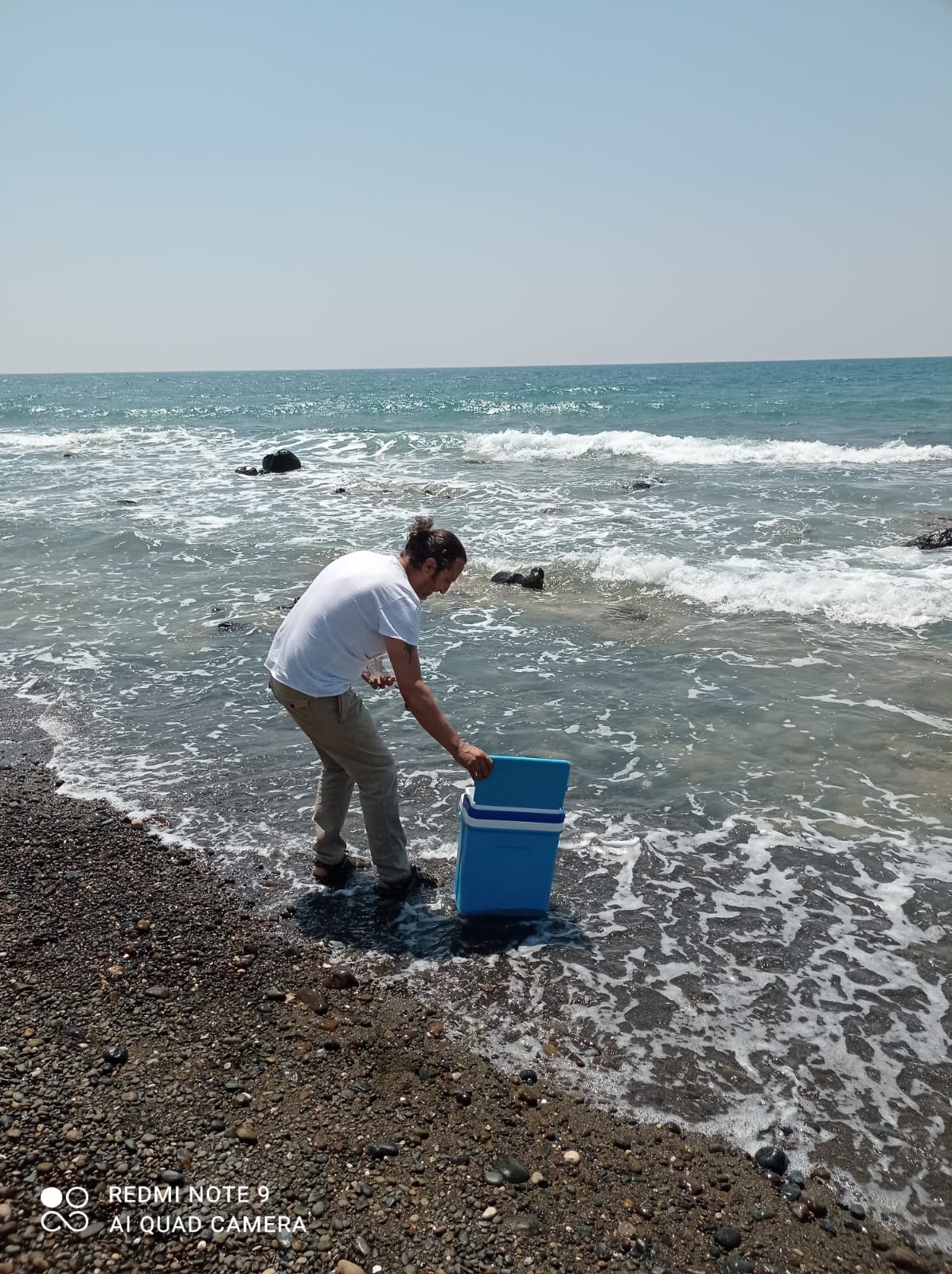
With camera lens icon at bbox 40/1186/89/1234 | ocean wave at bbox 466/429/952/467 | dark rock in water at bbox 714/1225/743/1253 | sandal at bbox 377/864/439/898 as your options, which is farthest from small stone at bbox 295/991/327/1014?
ocean wave at bbox 466/429/952/467

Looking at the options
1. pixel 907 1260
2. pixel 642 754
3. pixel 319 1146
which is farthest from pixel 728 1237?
pixel 642 754

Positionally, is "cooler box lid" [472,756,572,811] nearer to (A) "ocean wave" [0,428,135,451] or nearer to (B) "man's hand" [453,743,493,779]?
(B) "man's hand" [453,743,493,779]

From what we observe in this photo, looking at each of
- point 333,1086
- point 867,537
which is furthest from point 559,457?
point 333,1086

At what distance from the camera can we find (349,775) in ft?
15.1

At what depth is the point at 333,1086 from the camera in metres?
3.29

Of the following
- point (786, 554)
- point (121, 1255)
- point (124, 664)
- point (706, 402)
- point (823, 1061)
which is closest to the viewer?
point (121, 1255)

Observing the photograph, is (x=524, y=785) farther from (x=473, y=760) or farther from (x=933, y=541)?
(x=933, y=541)

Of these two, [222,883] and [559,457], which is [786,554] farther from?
[559,457]

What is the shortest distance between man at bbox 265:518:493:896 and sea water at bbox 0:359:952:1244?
56cm

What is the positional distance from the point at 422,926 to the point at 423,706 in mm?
1262

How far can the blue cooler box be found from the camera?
416 cm

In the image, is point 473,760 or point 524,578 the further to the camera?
point 524,578

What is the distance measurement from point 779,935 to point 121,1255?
3.24 m

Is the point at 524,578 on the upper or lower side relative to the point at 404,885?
upper
